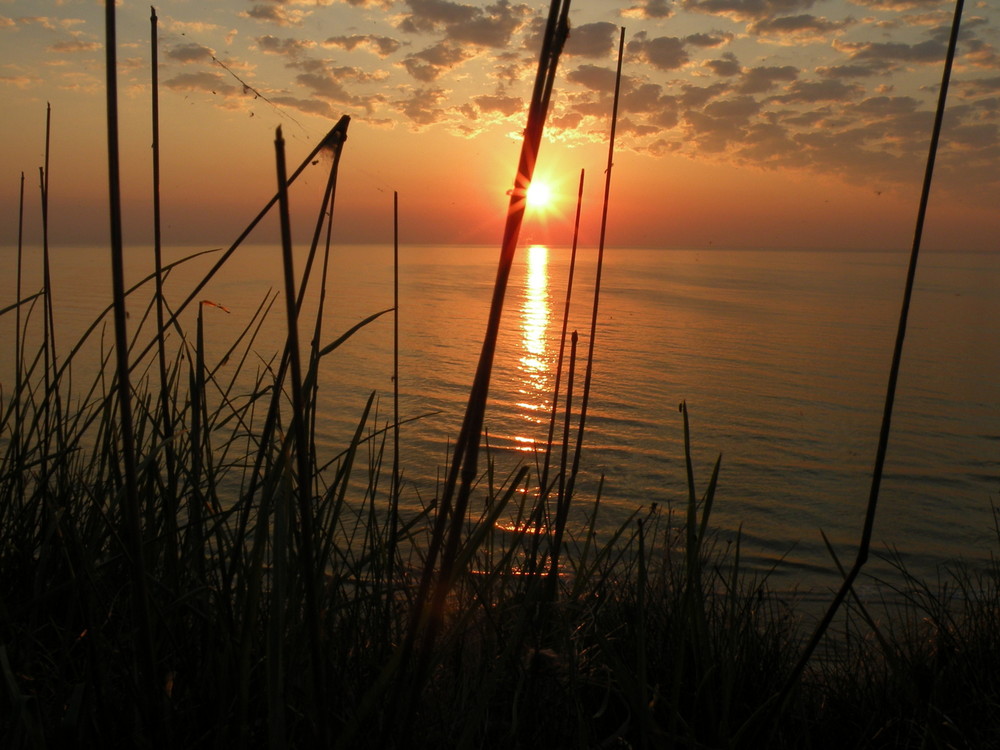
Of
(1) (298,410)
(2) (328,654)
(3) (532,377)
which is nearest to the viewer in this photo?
(1) (298,410)

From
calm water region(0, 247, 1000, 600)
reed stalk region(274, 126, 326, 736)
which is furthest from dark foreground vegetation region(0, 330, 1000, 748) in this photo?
calm water region(0, 247, 1000, 600)

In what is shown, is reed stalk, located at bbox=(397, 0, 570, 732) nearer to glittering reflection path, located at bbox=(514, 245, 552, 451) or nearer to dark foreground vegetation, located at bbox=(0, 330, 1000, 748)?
dark foreground vegetation, located at bbox=(0, 330, 1000, 748)

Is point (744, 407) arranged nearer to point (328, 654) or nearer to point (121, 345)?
point (328, 654)

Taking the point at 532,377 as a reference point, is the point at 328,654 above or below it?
above

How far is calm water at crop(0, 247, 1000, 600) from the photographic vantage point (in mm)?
4324

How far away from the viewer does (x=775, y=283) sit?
23.8 meters

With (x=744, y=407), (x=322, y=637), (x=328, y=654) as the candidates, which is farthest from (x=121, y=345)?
(x=744, y=407)

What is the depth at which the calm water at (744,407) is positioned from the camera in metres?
4.32

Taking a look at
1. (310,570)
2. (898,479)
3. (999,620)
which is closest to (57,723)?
(310,570)

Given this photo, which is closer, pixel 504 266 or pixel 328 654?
pixel 504 266

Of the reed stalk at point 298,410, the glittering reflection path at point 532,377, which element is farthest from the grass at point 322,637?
the glittering reflection path at point 532,377

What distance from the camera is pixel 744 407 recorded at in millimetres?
6637

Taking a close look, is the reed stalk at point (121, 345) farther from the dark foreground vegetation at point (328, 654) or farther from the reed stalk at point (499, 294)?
the reed stalk at point (499, 294)

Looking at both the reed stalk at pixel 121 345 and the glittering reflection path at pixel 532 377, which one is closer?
the reed stalk at pixel 121 345
